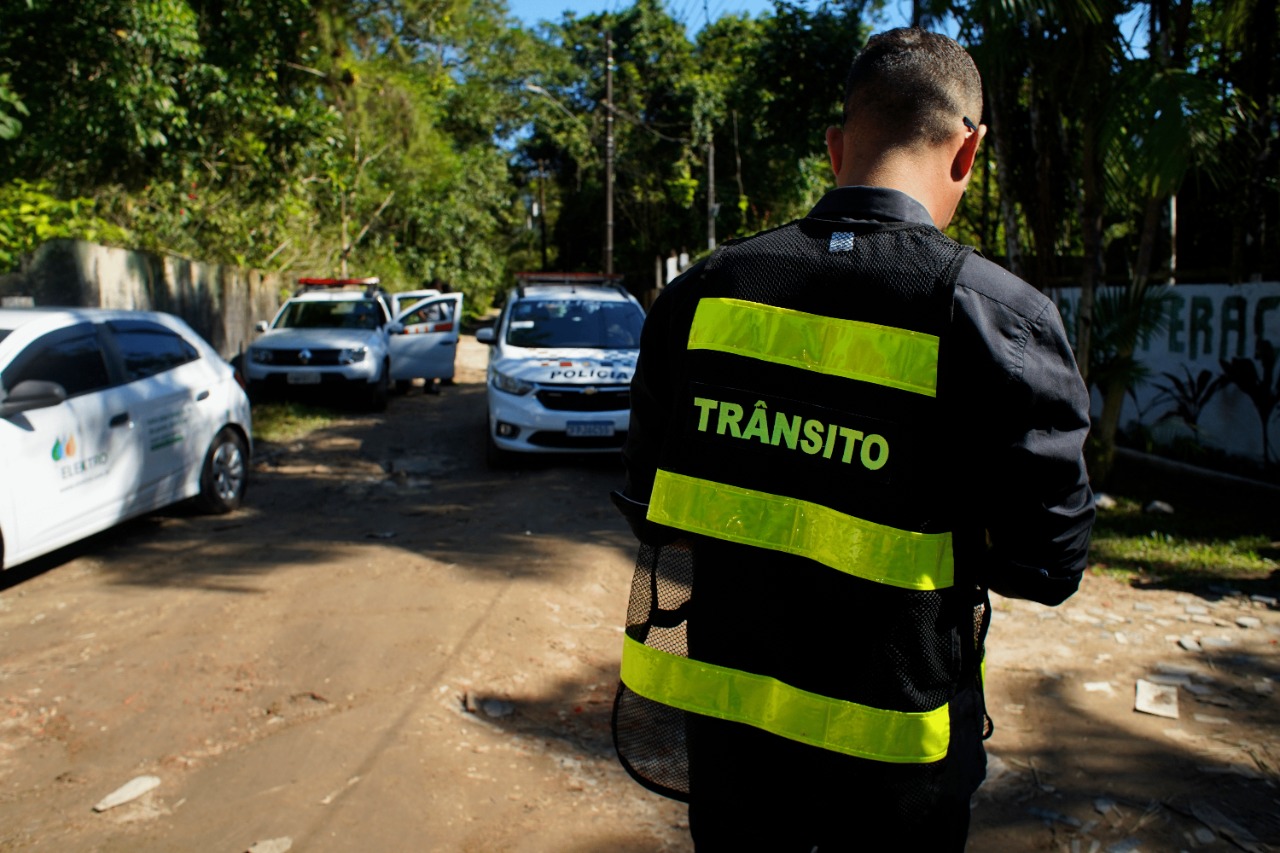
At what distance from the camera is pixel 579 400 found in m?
9.61

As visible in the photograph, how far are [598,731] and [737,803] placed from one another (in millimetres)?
2662

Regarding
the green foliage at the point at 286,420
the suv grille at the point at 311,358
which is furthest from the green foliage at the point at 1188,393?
the suv grille at the point at 311,358

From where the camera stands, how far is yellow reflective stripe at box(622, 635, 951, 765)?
1.67m

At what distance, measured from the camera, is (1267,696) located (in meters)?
4.72

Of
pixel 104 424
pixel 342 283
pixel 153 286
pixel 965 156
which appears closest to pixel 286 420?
pixel 153 286

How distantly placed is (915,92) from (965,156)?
0.15m

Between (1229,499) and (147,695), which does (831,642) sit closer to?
(147,695)

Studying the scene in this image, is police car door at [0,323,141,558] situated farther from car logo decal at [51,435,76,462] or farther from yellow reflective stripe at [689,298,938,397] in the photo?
yellow reflective stripe at [689,298,938,397]

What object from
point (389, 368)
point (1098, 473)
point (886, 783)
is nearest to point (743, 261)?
point (886, 783)

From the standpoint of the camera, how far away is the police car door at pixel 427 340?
15.9 metres

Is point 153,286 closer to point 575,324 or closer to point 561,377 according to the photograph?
point 575,324

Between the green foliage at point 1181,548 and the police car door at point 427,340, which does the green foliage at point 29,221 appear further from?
the green foliage at point 1181,548

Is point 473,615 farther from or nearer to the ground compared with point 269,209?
nearer to the ground

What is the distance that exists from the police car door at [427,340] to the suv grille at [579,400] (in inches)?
265
